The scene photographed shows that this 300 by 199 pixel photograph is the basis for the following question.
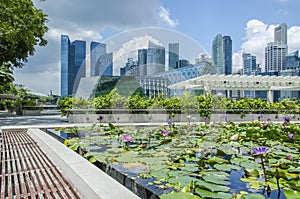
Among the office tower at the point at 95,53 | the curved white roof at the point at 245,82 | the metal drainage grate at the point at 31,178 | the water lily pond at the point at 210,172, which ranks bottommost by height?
the metal drainage grate at the point at 31,178

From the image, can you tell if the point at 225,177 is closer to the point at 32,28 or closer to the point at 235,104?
the point at 32,28

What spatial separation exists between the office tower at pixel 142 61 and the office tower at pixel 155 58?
18cm

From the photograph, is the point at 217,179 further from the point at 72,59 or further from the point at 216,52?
the point at 72,59

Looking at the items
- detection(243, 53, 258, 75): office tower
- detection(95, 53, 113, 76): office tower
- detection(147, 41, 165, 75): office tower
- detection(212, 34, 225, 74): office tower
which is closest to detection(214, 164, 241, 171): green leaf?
detection(147, 41, 165, 75): office tower

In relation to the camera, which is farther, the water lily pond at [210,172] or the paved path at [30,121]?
the paved path at [30,121]

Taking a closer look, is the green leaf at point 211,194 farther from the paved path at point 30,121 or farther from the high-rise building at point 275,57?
the high-rise building at point 275,57

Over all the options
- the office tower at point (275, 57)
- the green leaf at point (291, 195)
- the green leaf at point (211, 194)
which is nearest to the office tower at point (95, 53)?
the green leaf at point (211, 194)

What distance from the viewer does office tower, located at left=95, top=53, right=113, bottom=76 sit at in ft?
35.0

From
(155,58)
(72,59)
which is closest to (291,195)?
(155,58)

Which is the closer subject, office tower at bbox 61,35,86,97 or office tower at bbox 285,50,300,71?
office tower at bbox 61,35,86,97

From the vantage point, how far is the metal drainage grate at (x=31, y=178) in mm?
1884

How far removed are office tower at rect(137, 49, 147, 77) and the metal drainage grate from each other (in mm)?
8199

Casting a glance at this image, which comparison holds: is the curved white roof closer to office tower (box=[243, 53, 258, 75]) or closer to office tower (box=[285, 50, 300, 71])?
office tower (box=[243, 53, 258, 75])

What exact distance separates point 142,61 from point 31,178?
31.0ft
